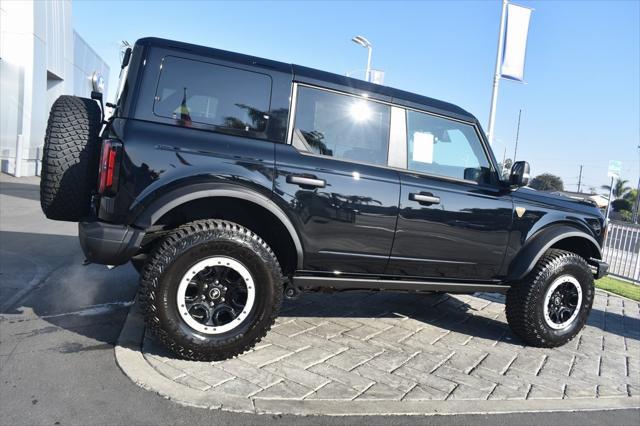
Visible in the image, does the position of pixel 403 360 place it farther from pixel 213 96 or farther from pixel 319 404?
pixel 213 96

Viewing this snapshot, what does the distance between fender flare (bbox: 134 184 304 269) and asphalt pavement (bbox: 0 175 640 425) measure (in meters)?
1.06

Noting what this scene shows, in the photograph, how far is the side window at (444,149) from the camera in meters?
4.22

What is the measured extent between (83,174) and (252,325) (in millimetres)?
1648

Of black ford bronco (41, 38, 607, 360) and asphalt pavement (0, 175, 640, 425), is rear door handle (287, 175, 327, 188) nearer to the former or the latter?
black ford bronco (41, 38, 607, 360)

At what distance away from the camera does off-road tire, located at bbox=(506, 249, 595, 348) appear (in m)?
4.54

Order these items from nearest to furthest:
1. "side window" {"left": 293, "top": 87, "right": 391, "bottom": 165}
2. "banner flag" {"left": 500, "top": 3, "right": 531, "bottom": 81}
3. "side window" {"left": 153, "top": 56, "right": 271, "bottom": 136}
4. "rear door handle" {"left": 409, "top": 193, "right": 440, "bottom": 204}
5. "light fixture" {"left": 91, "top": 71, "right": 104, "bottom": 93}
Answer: "side window" {"left": 153, "top": 56, "right": 271, "bottom": 136} → "side window" {"left": 293, "top": 87, "right": 391, "bottom": 165} → "rear door handle" {"left": 409, "top": 193, "right": 440, "bottom": 204} → "light fixture" {"left": 91, "top": 71, "right": 104, "bottom": 93} → "banner flag" {"left": 500, "top": 3, "right": 531, "bottom": 81}

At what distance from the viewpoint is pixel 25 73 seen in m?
16.6

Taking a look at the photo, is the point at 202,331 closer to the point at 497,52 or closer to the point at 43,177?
the point at 43,177

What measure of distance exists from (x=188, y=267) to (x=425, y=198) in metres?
1.96

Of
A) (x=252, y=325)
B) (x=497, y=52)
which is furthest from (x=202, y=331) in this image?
(x=497, y=52)

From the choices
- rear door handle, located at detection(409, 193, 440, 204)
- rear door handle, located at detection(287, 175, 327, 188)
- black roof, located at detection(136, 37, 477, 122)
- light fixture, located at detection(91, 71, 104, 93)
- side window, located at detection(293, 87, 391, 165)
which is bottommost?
rear door handle, located at detection(409, 193, 440, 204)

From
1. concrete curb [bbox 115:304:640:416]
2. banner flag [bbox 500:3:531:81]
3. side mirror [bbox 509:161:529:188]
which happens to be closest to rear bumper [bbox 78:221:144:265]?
concrete curb [bbox 115:304:640:416]

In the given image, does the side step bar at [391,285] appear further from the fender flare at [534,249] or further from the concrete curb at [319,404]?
Result: the concrete curb at [319,404]

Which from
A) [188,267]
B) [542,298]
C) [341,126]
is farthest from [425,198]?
[188,267]
